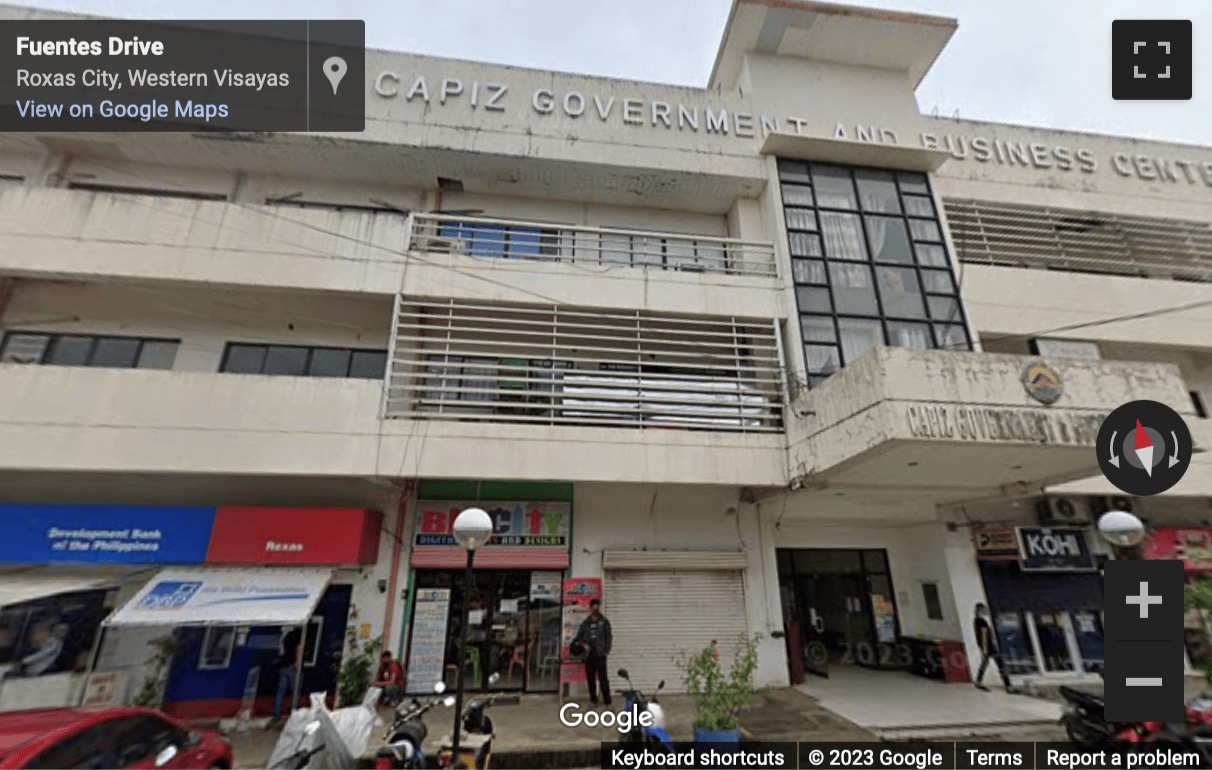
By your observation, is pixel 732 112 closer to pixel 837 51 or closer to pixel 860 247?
pixel 837 51

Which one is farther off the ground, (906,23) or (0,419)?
(906,23)

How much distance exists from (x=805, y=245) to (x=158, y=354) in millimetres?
13628

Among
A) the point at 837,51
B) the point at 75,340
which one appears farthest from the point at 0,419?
the point at 837,51

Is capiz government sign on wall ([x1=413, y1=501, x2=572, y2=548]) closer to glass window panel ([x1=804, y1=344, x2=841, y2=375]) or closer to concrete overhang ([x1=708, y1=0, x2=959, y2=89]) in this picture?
glass window panel ([x1=804, y1=344, x2=841, y2=375])

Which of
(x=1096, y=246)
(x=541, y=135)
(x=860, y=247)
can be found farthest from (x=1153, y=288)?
(x=541, y=135)

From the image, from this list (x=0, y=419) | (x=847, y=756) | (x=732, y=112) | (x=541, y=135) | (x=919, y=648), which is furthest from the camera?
(x=732, y=112)

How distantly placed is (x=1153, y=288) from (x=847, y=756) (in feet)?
45.3

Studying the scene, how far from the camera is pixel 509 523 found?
10211 mm

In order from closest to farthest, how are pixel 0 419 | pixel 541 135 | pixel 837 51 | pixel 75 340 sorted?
pixel 0 419 → pixel 75 340 → pixel 541 135 → pixel 837 51

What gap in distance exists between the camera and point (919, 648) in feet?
36.5

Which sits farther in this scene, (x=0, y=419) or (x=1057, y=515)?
(x=1057, y=515)

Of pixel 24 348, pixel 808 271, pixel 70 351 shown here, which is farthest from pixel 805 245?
pixel 24 348

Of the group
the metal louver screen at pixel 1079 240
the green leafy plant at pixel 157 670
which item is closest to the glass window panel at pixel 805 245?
the metal louver screen at pixel 1079 240

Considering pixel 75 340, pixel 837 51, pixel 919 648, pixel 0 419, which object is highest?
pixel 837 51
